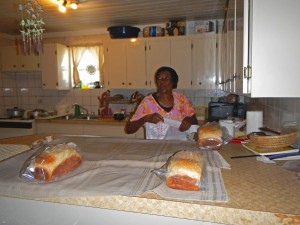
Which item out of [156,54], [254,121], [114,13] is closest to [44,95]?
[114,13]

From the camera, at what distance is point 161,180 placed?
829 mm

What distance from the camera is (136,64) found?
3285 millimetres

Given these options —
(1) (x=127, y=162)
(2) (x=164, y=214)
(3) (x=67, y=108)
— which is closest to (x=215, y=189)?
(2) (x=164, y=214)

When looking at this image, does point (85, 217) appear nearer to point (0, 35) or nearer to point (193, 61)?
point (193, 61)

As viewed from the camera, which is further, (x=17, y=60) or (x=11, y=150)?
(x=17, y=60)

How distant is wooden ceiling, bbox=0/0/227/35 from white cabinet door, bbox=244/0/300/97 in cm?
188

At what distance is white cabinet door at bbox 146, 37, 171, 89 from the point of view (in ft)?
10.4

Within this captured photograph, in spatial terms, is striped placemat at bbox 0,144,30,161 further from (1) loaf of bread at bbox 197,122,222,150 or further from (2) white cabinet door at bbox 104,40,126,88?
(2) white cabinet door at bbox 104,40,126,88

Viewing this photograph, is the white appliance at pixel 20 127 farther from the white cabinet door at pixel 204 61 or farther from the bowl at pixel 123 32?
the white cabinet door at pixel 204 61

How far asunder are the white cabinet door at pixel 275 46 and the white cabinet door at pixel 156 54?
2.33m

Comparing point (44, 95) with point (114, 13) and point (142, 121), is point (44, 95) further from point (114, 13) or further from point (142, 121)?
point (142, 121)

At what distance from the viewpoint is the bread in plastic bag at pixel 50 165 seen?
2.79ft

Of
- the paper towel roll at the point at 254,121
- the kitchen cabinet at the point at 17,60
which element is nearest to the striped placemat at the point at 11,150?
the paper towel roll at the point at 254,121

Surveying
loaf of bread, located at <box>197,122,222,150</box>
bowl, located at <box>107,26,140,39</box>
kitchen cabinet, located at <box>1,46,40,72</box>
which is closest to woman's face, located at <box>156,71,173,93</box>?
loaf of bread, located at <box>197,122,222,150</box>
